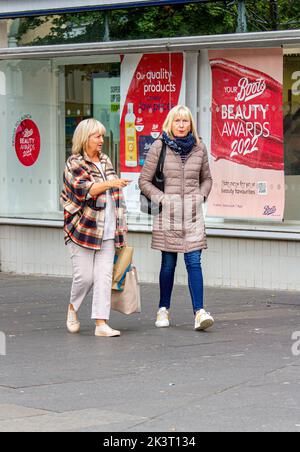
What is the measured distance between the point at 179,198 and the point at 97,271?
0.97 meters

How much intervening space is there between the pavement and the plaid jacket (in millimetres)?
851

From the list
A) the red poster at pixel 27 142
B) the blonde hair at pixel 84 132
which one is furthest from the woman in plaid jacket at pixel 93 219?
the red poster at pixel 27 142

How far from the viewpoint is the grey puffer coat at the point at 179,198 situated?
A: 9836 mm

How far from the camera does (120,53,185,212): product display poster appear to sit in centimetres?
1362

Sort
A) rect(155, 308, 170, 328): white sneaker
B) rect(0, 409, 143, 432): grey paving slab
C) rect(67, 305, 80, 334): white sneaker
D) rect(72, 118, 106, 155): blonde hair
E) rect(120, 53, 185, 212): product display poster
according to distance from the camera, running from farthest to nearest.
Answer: rect(120, 53, 185, 212): product display poster
rect(155, 308, 170, 328): white sneaker
rect(67, 305, 80, 334): white sneaker
rect(72, 118, 106, 155): blonde hair
rect(0, 409, 143, 432): grey paving slab

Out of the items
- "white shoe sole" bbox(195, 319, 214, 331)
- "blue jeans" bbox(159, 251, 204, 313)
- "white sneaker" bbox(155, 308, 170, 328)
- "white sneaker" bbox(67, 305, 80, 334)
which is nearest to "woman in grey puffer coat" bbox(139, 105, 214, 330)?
"blue jeans" bbox(159, 251, 204, 313)

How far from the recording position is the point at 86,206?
952cm

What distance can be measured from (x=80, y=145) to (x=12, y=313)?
2383 millimetres

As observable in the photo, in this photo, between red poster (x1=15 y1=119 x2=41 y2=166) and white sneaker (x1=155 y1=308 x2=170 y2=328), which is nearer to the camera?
white sneaker (x1=155 y1=308 x2=170 y2=328)

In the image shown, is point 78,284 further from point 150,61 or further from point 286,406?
point 150,61

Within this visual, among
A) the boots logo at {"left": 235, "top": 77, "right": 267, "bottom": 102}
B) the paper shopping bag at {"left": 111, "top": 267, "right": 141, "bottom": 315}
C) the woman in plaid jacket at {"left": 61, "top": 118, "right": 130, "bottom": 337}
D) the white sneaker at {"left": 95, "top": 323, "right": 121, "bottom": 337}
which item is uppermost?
the boots logo at {"left": 235, "top": 77, "right": 267, "bottom": 102}

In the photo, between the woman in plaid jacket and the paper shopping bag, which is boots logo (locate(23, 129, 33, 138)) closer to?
the woman in plaid jacket

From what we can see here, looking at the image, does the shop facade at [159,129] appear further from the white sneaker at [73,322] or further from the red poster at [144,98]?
the white sneaker at [73,322]
